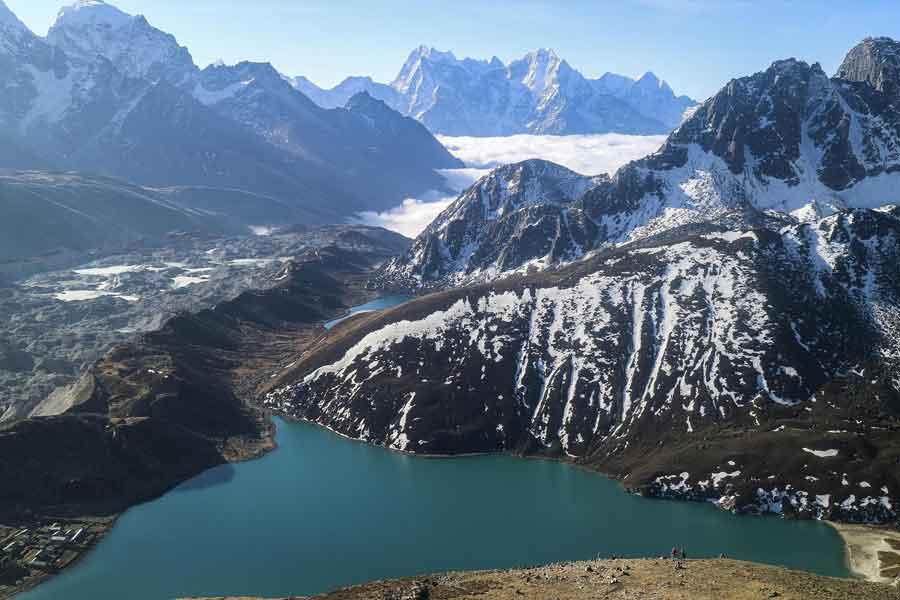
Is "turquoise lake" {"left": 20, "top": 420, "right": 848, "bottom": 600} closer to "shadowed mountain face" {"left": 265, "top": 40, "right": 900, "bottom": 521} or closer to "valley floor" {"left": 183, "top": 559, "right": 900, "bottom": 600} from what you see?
"shadowed mountain face" {"left": 265, "top": 40, "right": 900, "bottom": 521}

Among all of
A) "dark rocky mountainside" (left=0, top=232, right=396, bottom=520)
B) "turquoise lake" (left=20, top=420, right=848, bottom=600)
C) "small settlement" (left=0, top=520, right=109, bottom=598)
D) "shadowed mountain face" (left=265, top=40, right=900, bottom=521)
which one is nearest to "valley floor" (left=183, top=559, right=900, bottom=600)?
"turquoise lake" (left=20, top=420, right=848, bottom=600)

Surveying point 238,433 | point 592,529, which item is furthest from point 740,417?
point 238,433

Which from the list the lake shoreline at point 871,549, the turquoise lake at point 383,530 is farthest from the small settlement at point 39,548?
the lake shoreline at point 871,549

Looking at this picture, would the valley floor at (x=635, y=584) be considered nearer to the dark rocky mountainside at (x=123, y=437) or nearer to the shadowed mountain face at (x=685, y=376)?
the shadowed mountain face at (x=685, y=376)

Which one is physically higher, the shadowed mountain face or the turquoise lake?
the shadowed mountain face

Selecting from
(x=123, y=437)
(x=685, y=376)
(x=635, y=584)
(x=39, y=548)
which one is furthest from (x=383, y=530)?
(x=685, y=376)

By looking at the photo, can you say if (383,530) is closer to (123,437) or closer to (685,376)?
(123,437)

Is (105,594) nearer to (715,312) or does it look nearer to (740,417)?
(740,417)
